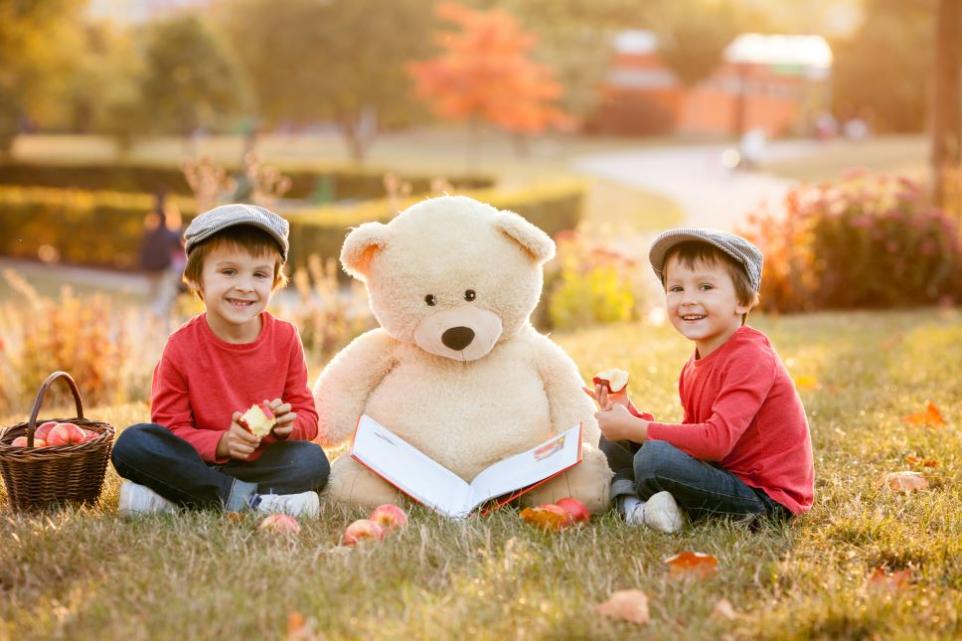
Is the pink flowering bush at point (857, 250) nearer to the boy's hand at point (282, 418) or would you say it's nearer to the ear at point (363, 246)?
the ear at point (363, 246)

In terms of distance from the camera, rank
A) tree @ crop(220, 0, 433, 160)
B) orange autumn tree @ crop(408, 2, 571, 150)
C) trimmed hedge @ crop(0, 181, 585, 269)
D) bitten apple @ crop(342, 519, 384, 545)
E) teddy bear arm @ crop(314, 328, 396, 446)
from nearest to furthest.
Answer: bitten apple @ crop(342, 519, 384, 545) → teddy bear arm @ crop(314, 328, 396, 446) → trimmed hedge @ crop(0, 181, 585, 269) → orange autumn tree @ crop(408, 2, 571, 150) → tree @ crop(220, 0, 433, 160)

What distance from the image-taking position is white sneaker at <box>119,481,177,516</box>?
340 centimetres

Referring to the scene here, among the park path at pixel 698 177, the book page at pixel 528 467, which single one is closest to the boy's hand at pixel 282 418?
the book page at pixel 528 467

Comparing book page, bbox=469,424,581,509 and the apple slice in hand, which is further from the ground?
the apple slice in hand

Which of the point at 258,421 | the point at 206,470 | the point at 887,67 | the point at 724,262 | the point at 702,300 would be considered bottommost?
the point at 206,470

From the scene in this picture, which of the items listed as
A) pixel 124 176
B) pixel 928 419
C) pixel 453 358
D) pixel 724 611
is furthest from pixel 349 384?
pixel 124 176

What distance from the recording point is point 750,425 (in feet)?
11.3

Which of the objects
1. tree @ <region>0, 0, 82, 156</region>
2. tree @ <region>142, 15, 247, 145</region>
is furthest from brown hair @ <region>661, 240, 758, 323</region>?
tree @ <region>142, 15, 247, 145</region>

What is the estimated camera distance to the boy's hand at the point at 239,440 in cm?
336

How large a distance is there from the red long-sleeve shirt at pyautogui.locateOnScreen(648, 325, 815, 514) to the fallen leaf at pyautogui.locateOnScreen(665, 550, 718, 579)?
1.57 ft

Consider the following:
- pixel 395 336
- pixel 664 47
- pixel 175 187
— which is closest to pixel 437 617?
pixel 395 336

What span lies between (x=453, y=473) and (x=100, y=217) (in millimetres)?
16086

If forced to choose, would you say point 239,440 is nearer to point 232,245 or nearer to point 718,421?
point 232,245

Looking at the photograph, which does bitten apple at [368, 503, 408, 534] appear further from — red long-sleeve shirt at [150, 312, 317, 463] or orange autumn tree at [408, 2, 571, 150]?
orange autumn tree at [408, 2, 571, 150]
